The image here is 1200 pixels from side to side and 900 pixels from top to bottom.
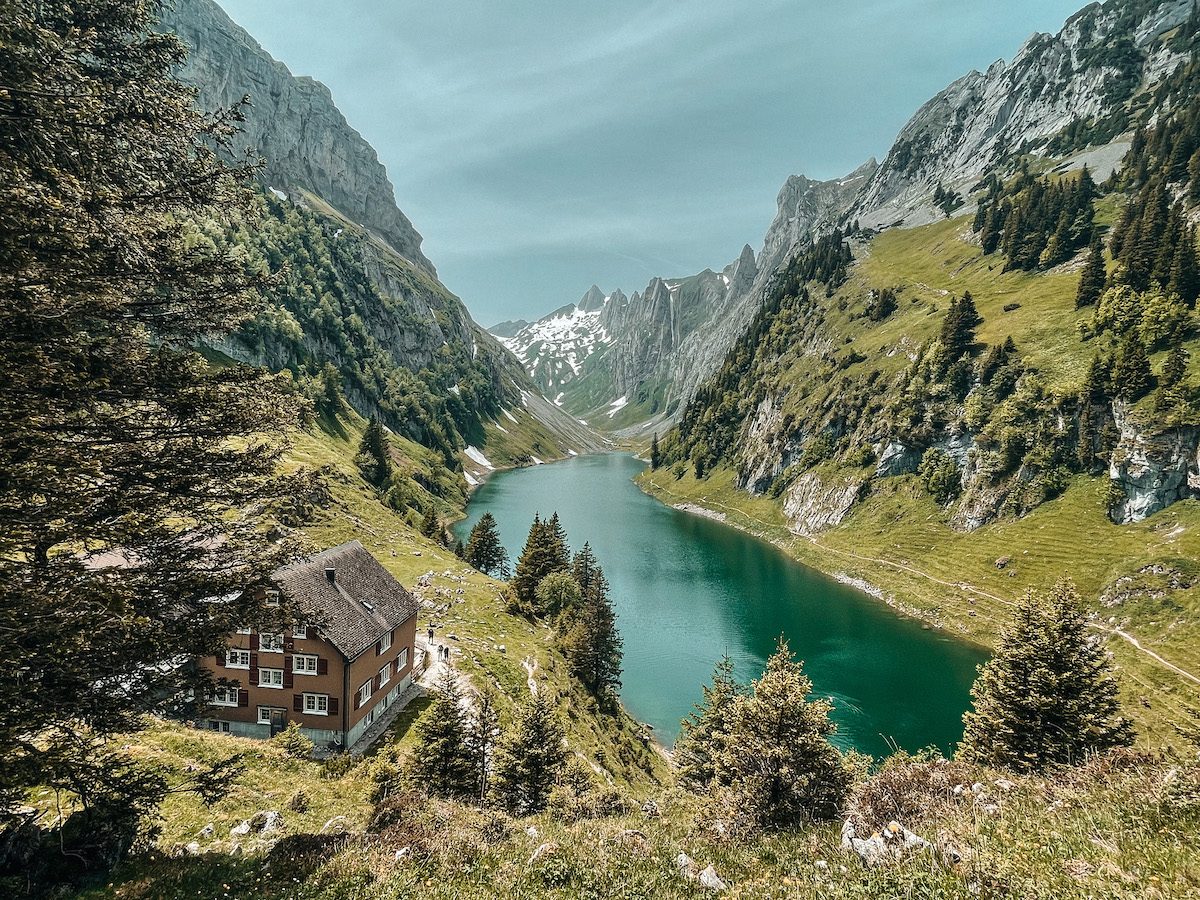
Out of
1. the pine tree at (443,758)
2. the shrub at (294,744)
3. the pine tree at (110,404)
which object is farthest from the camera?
the shrub at (294,744)

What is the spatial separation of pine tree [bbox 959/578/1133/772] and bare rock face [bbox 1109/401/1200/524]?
5165 centimetres

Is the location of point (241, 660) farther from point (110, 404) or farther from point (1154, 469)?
point (1154, 469)

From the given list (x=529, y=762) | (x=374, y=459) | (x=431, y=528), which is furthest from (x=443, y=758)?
(x=374, y=459)

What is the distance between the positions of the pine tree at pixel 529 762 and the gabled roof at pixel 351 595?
1309cm

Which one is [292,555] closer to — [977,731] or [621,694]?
[977,731]

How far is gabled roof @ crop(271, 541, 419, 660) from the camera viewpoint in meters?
29.2

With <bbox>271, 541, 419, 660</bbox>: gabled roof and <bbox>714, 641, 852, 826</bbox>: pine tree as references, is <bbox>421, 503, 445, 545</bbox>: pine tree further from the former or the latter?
<bbox>714, 641, 852, 826</bbox>: pine tree

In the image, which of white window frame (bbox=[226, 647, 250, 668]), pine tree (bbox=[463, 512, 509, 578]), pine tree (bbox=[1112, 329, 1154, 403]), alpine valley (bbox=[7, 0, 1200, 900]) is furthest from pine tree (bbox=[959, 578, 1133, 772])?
pine tree (bbox=[463, 512, 509, 578])

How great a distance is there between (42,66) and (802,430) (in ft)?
418

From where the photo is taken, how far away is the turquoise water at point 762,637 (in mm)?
43438

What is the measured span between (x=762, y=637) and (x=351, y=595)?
46.2 meters

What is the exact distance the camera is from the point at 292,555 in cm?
1185

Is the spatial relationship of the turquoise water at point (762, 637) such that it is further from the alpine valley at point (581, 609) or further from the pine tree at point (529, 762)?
the pine tree at point (529, 762)

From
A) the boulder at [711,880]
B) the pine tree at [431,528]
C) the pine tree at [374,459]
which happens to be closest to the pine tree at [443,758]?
the boulder at [711,880]
